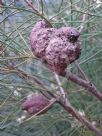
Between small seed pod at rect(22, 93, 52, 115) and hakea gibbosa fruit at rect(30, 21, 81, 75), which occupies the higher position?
hakea gibbosa fruit at rect(30, 21, 81, 75)

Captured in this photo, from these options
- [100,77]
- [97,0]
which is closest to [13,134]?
[100,77]

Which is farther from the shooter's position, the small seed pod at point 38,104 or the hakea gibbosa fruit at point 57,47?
the small seed pod at point 38,104

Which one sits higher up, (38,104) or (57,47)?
(57,47)

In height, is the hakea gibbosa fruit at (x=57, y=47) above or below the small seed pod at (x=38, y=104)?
above

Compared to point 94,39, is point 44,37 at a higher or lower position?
higher

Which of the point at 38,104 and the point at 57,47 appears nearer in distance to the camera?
the point at 57,47

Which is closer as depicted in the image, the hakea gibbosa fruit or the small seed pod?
the hakea gibbosa fruit

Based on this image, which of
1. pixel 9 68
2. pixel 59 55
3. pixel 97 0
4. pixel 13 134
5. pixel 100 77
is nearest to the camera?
pixel 59 55

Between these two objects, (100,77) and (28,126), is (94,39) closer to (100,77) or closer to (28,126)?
(100,77)
